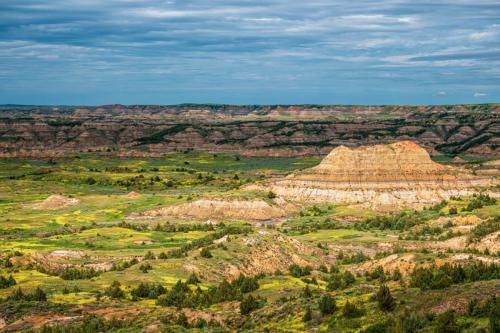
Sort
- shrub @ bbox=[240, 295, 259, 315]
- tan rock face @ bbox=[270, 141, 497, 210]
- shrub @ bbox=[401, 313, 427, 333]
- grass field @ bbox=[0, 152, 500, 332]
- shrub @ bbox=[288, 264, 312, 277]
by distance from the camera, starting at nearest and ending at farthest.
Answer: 1. shrub @ bbox=[401, 313, 427, 333]
2. grass field @ bbox=[0, 152, 500, 332]
3. shrub @ bbox=[240, 295, 259, 315]
4. shrub @ bbox=[288, 264, 312, 277]
5. tan rock face @ bbox=[270, 141, 497, 210]

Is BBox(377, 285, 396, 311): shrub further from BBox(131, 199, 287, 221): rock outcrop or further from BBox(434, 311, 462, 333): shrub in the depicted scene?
BBox(131, 199, 287, 221): rock outcrop

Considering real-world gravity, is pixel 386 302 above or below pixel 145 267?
above

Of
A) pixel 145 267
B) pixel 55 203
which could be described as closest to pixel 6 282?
pixel 145 267

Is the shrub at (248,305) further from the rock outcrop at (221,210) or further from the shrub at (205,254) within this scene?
the rock outcrop at (221,210)

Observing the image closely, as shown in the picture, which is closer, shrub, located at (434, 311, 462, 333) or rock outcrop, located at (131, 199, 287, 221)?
shrub, located at (434, 311, 462, 333)

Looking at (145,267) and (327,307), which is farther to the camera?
(145,267)

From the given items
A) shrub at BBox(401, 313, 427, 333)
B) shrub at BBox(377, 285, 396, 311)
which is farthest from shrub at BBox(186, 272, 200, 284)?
shrub at BBox(401, 313, 427, 333)

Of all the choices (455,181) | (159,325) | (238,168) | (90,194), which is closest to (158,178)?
(90,194)

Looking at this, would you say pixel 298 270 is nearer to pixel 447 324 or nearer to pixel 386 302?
pixel 386 302

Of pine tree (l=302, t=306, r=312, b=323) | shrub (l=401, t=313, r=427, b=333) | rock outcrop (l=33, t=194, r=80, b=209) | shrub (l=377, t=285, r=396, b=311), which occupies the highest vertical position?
shrub (l=401, t=313, r=427, b=333)

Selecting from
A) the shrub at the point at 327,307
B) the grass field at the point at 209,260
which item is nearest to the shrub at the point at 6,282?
the grass field at the point at 209,260
